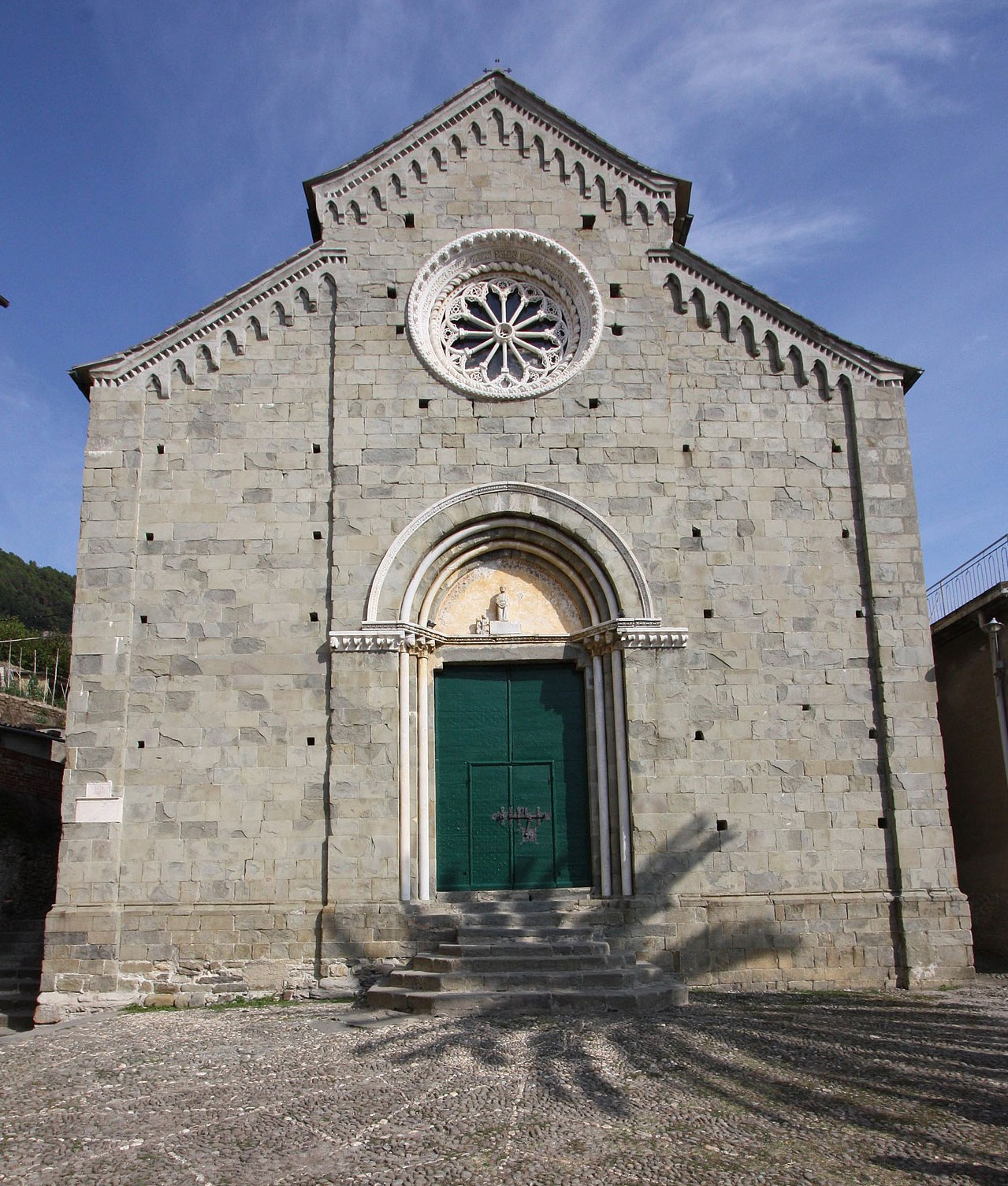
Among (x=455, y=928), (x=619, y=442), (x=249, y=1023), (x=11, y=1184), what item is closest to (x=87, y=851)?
(x=249, y=1023)

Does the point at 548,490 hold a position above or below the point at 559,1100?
above

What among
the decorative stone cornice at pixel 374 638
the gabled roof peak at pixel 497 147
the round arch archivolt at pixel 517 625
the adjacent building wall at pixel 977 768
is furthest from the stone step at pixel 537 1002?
the gabled roof peak at pixel 497 147

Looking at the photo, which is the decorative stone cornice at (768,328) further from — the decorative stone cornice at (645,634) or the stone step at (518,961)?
the stone step at (518,961)

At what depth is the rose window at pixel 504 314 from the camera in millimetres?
13797

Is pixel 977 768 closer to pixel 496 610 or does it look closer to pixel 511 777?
pixel 511 777

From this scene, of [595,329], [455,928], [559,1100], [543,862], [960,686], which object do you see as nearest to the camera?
[559,1100]

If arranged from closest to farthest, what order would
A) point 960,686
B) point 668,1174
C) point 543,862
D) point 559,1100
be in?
point 668,1174, point 559,1100, point 543,862, point 960,686

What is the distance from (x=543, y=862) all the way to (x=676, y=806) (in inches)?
71.1

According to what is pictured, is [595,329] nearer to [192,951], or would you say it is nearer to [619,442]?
[619,442]

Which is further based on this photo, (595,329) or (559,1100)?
(595,329)

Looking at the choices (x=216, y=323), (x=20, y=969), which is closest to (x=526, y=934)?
(x=20, y=969)

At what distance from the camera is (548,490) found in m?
13.2

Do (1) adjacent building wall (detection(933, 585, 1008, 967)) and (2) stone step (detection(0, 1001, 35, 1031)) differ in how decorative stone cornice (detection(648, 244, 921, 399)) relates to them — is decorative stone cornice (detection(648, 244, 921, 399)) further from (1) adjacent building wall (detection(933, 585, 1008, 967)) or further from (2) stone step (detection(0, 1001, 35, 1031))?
(2) stone step (detection(0, 1001, 35, 1031))

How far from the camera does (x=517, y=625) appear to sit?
13492 millimetres
